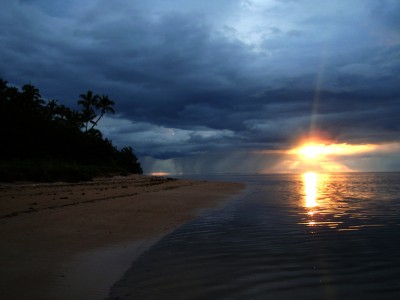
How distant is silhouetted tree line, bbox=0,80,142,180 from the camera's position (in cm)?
4446

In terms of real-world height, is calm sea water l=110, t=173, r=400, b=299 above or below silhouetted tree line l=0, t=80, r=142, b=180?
below

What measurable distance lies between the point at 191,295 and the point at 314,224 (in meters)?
9.61

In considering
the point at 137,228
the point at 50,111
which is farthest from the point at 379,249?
the point at 50,111

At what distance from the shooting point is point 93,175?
52906 millimetres

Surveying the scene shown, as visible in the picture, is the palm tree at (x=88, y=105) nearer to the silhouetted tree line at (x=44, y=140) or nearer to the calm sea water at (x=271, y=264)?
the silhouetted tree line at (x=44, y=140)

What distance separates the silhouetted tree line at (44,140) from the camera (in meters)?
44.5

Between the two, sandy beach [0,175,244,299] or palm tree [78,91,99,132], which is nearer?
sandy beach [0,175,244,299]

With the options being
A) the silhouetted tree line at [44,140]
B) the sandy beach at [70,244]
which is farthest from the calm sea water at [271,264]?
the silhouetted tree line at [44,140]

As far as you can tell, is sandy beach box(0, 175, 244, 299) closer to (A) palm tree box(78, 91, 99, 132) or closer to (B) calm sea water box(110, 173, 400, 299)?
(B) calm sea water box(110, 173, 400, 299)

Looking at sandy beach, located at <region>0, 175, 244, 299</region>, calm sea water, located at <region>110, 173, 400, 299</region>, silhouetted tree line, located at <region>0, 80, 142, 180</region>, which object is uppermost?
silhouetted tree line, located at <region>0, 80, 142, 180</region>

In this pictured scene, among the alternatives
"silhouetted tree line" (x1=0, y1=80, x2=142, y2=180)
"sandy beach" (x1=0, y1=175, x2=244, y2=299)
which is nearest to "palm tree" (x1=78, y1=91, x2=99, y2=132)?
"silhouetted tree line" (x1=0, y1=80, x2=142, y2=180)

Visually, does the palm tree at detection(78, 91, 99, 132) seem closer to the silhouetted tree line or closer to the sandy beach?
the silhouetted tree line

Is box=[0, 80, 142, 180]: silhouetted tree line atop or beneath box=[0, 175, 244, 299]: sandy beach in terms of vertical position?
atop

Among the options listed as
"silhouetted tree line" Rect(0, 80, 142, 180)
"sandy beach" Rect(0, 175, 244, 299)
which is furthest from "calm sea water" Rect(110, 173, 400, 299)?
"silhouetted tree line" Rect(0, 80, 142, 180)
